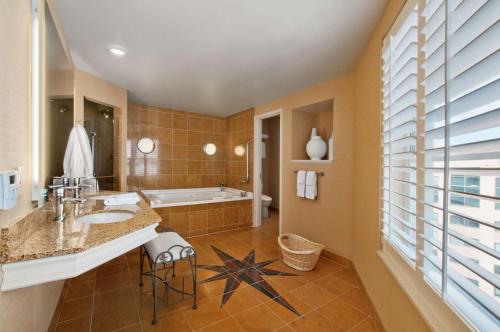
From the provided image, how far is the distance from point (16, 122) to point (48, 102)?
576mm

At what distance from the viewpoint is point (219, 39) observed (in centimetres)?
182

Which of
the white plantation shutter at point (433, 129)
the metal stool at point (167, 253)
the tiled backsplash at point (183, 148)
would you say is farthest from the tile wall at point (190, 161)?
the white plantation shutter at point (433, 129)

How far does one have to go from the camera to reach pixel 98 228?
116 cm

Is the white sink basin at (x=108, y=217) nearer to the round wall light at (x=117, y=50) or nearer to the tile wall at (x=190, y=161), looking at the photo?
the round wall light at (x=117, y=50)

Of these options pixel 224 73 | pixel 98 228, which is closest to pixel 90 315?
pixel 98 228

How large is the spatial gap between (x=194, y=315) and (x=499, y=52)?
2.18 metres

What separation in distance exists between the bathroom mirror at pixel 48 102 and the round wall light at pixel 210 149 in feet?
9.23

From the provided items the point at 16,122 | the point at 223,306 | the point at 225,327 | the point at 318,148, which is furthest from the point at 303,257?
the point at 16,122

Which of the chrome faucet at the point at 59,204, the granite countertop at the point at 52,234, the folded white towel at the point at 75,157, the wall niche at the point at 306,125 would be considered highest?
the wall niche at the point at 306,125

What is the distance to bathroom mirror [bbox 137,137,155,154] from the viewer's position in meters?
4.02

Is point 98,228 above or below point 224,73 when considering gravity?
below

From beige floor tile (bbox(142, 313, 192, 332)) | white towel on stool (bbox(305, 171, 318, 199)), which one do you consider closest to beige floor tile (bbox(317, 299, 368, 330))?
beige floor tile (bbox(142, 313, 192, 332))

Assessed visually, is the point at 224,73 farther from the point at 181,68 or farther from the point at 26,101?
the point at 26,101

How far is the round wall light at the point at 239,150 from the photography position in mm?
4336
